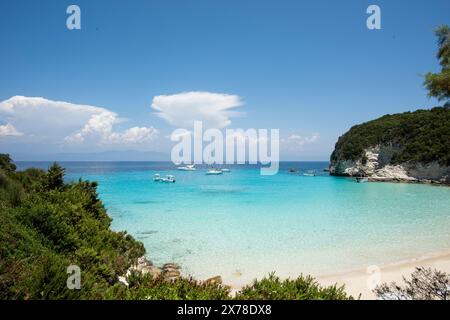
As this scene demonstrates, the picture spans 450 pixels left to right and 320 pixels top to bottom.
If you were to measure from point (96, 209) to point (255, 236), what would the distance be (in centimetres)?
966

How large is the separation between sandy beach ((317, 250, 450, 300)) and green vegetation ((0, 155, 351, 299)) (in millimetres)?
3390

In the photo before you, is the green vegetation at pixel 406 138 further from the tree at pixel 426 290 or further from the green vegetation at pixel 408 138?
the tree at pixel 426 290

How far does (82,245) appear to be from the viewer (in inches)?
267

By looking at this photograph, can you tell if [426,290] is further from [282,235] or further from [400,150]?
[400,150]

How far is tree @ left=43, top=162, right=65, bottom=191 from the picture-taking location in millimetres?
9648

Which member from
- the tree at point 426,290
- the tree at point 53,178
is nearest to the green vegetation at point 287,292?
the tree at point 426,290

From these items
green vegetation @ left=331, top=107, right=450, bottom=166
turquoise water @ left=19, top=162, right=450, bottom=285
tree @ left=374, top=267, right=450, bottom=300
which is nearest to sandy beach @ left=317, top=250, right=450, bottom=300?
turquoise water @ left=19, top=162, right=450, bottom=285

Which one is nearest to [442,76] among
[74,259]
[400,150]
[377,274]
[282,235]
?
[377,274]

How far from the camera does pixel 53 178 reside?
973 cm

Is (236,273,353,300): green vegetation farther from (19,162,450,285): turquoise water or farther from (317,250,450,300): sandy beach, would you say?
(19,162,450,285): turquoise water

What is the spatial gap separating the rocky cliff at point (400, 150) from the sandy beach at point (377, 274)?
51461mm

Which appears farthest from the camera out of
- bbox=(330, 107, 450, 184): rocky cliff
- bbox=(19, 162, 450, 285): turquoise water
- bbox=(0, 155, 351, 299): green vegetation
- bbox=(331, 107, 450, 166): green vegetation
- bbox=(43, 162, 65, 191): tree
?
bbox=(331, 107, 450, 166): green vegetation

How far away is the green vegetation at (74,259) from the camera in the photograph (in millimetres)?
4355
